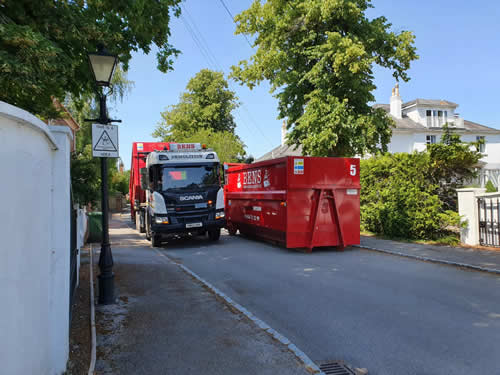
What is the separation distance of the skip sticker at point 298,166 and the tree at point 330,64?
6.88 metres

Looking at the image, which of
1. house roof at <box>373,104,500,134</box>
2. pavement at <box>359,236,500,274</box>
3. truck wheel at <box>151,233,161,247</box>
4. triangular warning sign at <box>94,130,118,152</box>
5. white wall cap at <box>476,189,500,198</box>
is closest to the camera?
triangular warning sign at <box>94,130,118,152</box>

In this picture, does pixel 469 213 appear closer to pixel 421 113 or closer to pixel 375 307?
pixel 375 307

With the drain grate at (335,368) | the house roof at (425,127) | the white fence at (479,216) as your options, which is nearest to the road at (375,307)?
the drain grate at (335,368)

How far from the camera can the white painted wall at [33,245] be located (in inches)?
88.7

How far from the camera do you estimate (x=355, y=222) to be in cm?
1111

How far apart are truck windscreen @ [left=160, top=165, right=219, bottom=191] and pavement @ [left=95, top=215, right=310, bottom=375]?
214 inches

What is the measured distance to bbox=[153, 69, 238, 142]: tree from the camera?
43344 millimetres

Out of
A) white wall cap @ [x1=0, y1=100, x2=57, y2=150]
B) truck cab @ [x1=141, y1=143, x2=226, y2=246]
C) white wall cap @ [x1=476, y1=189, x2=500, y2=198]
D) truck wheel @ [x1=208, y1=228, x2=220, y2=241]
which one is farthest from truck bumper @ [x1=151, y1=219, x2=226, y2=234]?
white wall cap @ [x1=0, y1=100, x2=57, y2=150]

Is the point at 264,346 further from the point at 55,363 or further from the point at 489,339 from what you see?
the point at 489,339

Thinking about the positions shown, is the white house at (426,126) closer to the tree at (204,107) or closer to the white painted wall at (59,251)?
the tree at (204,107)

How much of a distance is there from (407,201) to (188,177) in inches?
276

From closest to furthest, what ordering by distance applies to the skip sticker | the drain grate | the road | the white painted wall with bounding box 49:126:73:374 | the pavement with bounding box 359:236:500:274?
the white painted wall with bounding box 49:126:73:374
the drain grate
the road
the pavement with bounding box 359:236:500:274
the skip sticker

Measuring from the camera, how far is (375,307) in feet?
18.2

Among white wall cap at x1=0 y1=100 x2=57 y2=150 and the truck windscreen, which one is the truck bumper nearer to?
the truck windscreen
